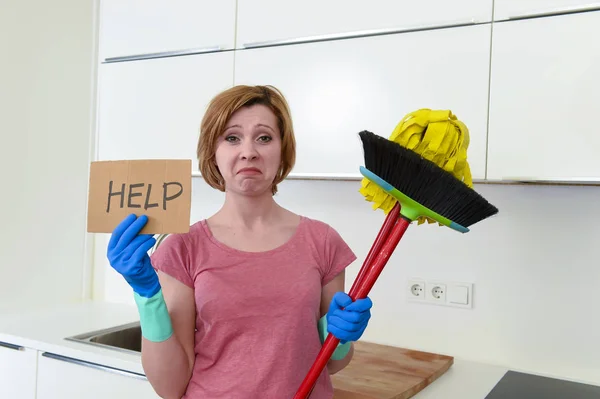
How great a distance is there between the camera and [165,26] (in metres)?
1.89

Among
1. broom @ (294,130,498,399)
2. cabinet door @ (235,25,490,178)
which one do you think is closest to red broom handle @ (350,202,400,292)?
broom @ (294,130,498,399)

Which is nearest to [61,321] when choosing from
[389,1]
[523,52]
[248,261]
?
[248,261]

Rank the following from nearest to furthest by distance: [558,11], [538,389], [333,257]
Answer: [333,257] < [558,11] < [538,389]

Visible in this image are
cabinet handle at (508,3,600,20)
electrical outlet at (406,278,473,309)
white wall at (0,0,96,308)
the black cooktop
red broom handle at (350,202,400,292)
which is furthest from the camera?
white wall at (0,0,96,308)

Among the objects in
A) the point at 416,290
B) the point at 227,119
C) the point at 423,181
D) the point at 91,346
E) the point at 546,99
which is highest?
the point at 546,99

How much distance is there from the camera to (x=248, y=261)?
3.36ft

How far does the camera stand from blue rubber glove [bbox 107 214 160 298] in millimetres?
870

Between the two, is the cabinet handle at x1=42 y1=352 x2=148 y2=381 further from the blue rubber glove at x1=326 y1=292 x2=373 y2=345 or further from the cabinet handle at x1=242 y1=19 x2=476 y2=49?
the cabinet handle at x1=242 y1=19 x2=476 y2=49

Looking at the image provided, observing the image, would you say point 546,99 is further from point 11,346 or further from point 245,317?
point 11,346

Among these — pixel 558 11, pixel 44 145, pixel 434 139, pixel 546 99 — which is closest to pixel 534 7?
pixel 558 11

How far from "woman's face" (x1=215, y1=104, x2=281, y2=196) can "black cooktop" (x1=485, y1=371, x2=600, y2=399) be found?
83 cm

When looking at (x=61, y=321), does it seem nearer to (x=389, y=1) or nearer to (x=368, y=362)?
(x=368, y=362)

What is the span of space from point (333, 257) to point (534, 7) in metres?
0.79

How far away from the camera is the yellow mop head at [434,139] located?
102 centimetres
